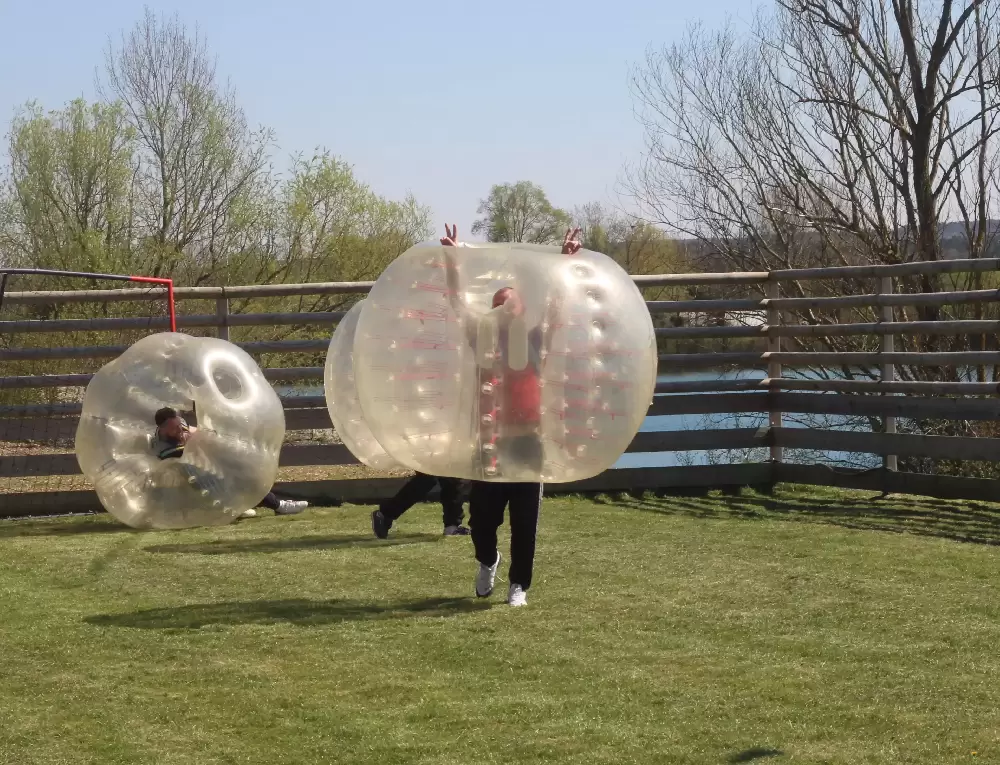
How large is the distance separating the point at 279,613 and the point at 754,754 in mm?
2591

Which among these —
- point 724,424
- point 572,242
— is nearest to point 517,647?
point 572,242

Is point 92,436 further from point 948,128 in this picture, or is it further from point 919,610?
point 948,128

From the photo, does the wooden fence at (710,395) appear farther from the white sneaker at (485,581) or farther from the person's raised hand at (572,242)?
the person's raised hand at (572,242)

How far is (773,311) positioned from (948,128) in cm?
571

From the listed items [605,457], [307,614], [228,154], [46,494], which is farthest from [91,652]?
[228,154]

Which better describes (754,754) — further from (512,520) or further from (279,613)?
(279,613)

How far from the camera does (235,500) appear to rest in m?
7.12

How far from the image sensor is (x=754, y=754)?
136 inches

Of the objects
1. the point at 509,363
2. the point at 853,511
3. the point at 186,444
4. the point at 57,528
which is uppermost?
the point at 509,363

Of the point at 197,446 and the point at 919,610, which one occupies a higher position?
the point at 197,446

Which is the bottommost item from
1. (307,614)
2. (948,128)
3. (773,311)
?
(307,614)

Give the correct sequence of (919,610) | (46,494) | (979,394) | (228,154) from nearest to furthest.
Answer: (919,610) < (979,394) < (46,494) < (228,154)

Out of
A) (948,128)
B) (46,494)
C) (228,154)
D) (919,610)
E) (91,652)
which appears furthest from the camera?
(228,154)

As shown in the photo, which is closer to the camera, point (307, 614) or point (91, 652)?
point (91, 652)
